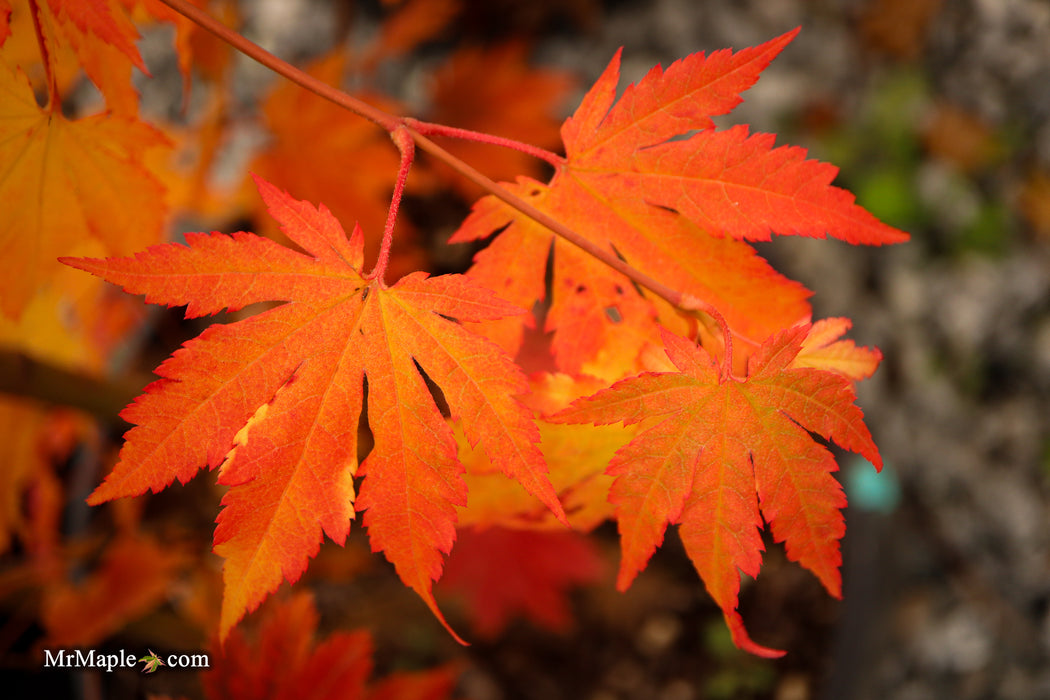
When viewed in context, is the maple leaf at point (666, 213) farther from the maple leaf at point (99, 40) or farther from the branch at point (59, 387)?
the branch at point (59, 387)

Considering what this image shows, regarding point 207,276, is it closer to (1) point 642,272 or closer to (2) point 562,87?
(1) point 642,272

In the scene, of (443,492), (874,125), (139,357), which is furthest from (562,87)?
(443,492)

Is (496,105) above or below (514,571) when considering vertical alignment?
above

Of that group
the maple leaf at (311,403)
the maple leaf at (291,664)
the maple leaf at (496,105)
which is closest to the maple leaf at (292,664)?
the maple leaf at (291,664)

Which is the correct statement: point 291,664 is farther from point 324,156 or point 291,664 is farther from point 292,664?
point 324,156

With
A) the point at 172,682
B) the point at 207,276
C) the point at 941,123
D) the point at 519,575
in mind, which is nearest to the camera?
the point at 207,276

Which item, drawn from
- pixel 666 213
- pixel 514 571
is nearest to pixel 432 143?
pixel 666 213
